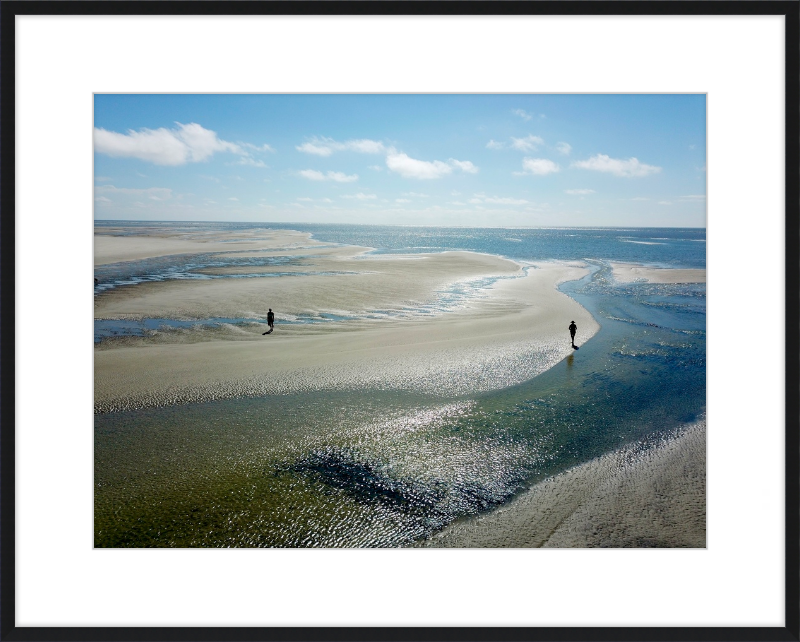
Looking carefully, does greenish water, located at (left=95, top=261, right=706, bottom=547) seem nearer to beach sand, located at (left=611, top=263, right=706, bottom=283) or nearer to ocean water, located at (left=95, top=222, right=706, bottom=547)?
ocean water, located at (left=95, top=222, right=706, bottom=547)

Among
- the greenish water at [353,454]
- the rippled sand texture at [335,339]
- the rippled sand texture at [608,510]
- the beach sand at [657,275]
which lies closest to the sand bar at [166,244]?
the rippled sand texture at [335,339]

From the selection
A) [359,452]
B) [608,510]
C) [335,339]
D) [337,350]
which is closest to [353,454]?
[359,452]

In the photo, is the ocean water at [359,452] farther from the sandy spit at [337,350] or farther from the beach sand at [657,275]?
the beach sand at [657,275]

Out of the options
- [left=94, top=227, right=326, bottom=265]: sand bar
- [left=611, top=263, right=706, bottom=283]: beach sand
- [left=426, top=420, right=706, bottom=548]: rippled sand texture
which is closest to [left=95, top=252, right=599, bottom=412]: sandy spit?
[left=426, top=420, right=706, bottom=548]: rippled sand texture
